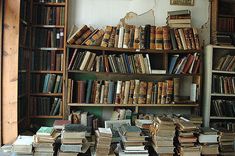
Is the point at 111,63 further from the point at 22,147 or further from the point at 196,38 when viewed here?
the point at 22,147

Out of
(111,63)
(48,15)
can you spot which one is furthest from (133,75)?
(48,15)

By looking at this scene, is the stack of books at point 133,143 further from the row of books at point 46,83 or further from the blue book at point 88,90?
the row of books at point 46,83

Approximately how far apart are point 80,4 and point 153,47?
1.20m

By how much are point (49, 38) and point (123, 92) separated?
4.06ft

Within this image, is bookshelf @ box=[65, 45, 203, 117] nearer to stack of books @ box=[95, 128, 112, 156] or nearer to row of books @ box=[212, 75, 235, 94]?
row of books @ box=[212, 75, 235, 94]

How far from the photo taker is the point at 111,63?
11.6ft

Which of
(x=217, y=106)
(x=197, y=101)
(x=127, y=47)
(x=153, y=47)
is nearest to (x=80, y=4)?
(x=127, y=47)

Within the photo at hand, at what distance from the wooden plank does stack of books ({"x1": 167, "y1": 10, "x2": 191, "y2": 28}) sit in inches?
80.0

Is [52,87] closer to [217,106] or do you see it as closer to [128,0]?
[128,0]

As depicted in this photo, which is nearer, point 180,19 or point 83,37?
point 83,37

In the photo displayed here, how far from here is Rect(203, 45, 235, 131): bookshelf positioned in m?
3.66

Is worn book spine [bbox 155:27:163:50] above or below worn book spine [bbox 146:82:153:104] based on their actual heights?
above

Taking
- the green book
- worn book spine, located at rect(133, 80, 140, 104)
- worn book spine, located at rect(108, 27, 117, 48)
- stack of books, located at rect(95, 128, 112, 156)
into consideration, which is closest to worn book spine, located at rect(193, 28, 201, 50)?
worn book spine, located at rect(133, 80, 140, 104)

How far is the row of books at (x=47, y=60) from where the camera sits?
3.54 m
